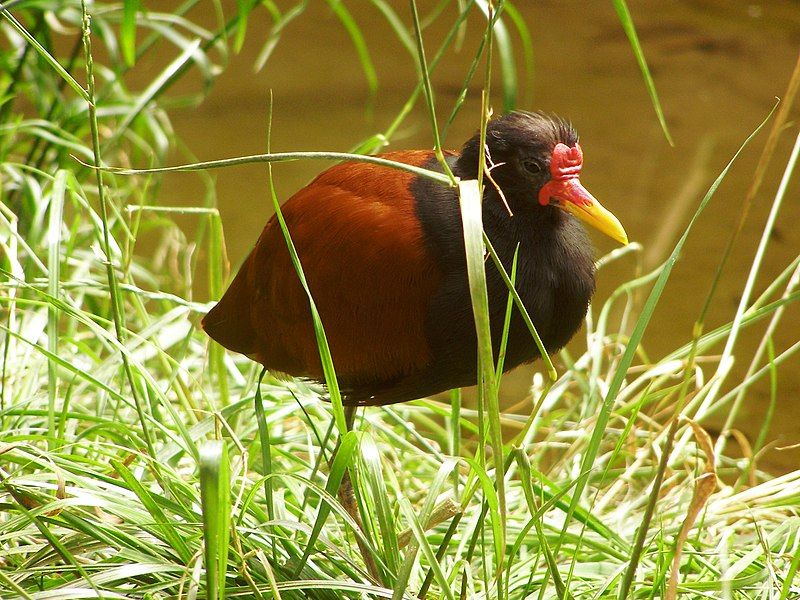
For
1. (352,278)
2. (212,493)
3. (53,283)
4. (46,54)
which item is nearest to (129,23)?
(53,283)

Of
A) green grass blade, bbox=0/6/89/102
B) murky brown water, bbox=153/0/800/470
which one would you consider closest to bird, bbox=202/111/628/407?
green grass blade, bbox=0/6/89/102

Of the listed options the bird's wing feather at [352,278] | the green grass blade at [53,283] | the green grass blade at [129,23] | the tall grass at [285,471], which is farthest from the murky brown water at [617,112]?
the green grass blade at [53,283]

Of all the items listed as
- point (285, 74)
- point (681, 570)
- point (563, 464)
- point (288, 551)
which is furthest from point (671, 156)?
point (288, 551)

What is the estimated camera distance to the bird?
1.11 metres

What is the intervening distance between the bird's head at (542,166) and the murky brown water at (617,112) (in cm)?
118

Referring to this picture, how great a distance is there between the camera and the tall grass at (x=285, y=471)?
0.88 m

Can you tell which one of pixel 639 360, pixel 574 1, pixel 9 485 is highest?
pixel 574 1

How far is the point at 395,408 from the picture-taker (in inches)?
68.7

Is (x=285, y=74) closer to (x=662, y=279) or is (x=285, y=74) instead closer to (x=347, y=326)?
(x=347, y=326)

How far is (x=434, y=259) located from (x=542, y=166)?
0.17 metres

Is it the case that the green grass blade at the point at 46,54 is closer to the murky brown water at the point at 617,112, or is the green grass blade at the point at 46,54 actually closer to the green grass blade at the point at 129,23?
the green grass blade at the point at 129,23

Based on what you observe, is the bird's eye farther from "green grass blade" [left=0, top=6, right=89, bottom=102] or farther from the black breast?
"green grass blade" [left=0, top=6, right=89, bottom=102]

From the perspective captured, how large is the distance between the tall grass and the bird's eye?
0.17 meters

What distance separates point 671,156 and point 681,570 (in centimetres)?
216
